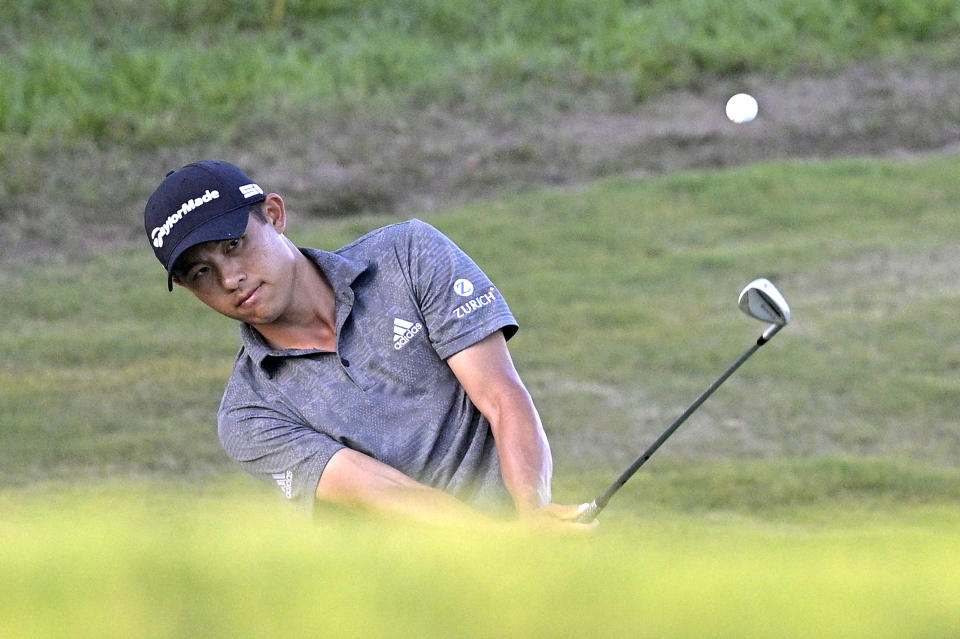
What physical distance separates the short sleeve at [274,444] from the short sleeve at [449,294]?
39 centimetres

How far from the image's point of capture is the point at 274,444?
4.11m

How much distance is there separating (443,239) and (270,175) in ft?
28.5

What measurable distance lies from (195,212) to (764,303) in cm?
160

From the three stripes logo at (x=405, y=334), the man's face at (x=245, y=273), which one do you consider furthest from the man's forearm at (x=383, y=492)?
the man's face at (x=245, y=273)

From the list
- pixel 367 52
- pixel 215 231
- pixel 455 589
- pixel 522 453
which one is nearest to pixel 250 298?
pixel 215 231

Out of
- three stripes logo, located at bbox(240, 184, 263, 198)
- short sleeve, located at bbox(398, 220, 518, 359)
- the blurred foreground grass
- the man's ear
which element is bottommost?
the blurred foreground grass

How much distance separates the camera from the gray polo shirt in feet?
13.5

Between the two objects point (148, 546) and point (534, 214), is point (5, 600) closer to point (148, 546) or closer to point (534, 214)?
point (148, 546)

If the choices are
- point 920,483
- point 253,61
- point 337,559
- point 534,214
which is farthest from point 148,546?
point 253,61

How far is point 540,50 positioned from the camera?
1462 centimetres

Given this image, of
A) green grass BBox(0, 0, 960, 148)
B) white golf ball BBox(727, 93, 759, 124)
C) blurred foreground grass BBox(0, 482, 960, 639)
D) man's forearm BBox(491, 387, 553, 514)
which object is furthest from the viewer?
green grass BBox(0, 0, 960, 148)

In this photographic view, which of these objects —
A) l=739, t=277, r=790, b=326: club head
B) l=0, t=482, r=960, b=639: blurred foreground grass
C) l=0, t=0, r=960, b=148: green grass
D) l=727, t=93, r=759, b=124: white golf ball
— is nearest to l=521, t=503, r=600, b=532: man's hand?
l=739, t=277, r=790, b=326: club head

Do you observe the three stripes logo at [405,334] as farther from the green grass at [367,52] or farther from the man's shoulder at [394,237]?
the green grass at [367,52]

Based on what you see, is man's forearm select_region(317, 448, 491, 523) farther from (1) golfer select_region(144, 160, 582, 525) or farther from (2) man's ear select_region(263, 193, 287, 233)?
(2) man's ear select_region(263, 193, 287, 233)
